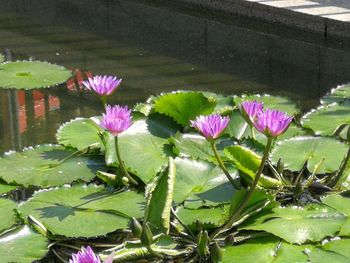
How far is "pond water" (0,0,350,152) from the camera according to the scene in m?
3.31

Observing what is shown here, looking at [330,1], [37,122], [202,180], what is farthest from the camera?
[330,1]

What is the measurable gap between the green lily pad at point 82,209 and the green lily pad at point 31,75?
4.02 ft

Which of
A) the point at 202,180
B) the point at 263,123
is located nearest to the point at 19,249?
the point at 202,180

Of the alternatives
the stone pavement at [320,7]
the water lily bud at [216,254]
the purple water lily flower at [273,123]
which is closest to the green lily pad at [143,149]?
the water lily bud at [216,254]

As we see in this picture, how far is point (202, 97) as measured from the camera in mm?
2537

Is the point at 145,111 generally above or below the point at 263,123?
below

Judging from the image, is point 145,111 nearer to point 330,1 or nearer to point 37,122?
point 37,122

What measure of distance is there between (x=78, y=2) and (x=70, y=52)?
114 cm

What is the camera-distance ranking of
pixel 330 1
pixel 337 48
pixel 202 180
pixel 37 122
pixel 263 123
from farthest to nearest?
pixel 330 1 < pixel 337 48 < pixel 37 122 < pixel 202 180 < pixel 263 123

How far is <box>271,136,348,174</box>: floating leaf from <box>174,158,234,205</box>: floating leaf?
22 cm

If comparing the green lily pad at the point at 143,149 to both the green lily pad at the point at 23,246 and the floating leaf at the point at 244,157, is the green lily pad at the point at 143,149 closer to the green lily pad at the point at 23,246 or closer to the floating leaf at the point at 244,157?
the floating leaf at the point at 244,157

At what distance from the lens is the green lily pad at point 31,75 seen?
3371 millimetres

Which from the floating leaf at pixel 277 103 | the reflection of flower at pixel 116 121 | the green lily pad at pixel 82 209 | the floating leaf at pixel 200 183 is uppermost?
the reflection of flower at pixel 116 121

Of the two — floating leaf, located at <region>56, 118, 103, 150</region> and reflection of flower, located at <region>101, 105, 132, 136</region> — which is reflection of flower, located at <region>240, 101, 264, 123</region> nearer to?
reflection of flower, located at <region>101, 105, 132, 136</region>
